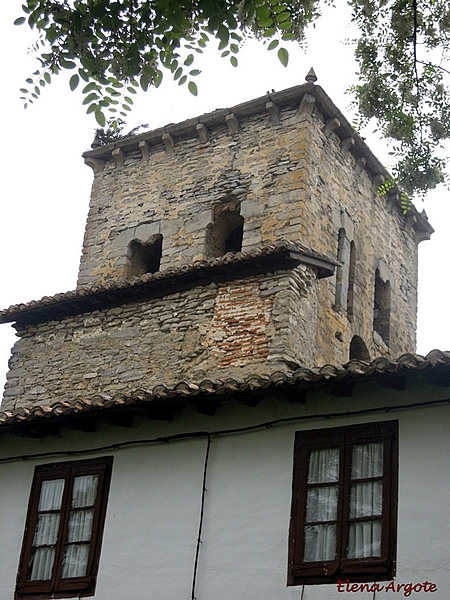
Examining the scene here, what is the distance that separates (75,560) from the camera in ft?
33.6

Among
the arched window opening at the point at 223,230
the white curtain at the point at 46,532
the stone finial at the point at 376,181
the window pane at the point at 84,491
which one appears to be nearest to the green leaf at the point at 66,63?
the window pane at the point at 84,491

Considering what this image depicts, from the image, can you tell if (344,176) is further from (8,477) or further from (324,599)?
(324,599)

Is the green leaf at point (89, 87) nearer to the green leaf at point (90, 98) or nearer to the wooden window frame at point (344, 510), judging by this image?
the green leaf at point (90, 98)

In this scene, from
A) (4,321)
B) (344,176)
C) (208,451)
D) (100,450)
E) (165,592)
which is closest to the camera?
(165,592)

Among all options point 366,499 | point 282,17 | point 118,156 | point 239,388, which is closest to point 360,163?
point 118,156

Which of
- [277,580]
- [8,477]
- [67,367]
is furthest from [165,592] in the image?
[67,367]

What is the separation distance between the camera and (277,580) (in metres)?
8.98

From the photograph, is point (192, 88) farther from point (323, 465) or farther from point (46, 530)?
point (46, 530)

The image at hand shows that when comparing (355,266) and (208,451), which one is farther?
(355,266)

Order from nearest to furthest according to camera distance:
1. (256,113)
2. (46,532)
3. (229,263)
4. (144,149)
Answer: (46,532) → (229,263) → (256,113) → (144,149)

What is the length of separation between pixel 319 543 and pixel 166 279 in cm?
734

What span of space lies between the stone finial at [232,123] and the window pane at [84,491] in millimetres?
9302

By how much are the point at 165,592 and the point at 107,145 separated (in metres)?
12.0

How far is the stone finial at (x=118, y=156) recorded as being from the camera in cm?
1959
